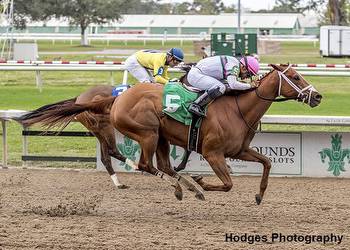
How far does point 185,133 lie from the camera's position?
8852 mm

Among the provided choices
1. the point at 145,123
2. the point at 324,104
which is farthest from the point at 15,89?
the point at 145,123

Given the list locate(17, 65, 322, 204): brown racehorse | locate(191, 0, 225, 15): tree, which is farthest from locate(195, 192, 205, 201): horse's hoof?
locate(191, 0, 225, 15): tree

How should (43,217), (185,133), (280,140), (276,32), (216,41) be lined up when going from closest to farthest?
(43,217) → (185,133) → (280,140) → (216,41) → (276,32)

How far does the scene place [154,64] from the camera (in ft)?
34.9

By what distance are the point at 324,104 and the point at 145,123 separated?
30.9 feet

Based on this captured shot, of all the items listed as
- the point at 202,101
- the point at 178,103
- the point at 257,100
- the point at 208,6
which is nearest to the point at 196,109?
the point at 202,101

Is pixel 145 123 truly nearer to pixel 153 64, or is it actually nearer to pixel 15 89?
pixel 153 64

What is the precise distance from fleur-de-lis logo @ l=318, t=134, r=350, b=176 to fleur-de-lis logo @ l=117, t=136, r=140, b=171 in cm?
246

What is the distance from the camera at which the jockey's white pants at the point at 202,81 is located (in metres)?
8.86

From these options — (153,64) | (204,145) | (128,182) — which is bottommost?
(128,182)

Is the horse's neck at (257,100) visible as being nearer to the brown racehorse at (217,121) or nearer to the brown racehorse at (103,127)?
the brown racehorse at (217,121)

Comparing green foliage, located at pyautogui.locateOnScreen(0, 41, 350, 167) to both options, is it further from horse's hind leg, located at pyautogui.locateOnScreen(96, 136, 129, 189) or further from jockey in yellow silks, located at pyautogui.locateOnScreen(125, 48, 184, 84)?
jockey in yellow silks, located at pyautogui.locateOnScreen(125, 48, 184, 84)

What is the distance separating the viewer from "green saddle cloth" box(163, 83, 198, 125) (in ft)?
28.8

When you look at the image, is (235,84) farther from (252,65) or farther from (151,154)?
(151,154)
